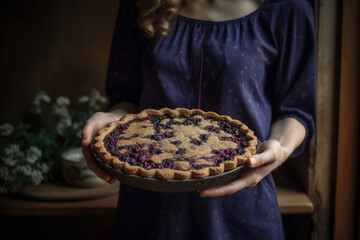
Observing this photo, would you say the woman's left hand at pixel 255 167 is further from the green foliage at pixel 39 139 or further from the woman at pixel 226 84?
the green foliage at pixel 39 139

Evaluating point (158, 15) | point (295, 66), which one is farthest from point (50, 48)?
point (295, 66)

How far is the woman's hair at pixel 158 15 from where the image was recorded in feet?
4.50

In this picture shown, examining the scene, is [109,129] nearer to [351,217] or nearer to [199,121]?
[199,121]

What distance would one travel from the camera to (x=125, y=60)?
159 cm

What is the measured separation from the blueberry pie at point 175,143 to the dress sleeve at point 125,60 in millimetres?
276

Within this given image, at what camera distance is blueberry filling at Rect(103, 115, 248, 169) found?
3.68 feet

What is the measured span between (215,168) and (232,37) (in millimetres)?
579

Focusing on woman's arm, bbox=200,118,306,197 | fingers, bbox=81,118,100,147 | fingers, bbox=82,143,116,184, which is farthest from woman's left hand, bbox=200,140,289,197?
fingers, bbox=81,118,100,147

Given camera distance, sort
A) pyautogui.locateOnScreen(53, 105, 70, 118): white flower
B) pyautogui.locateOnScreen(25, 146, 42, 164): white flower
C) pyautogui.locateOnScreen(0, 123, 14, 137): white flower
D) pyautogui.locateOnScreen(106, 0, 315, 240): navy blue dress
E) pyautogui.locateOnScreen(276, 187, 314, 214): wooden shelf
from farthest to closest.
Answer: pyautogui.locateOnScreen(53, 105, 70, 118): white flower
pyautogui.locateOnScreen(0, 123, 14, 137): white flower
pyautogui.locateOnScreen(25, 146, 42, 164): white flower
pyautogui.locateOnScreen(276, 187, 314, 214): wooden shelf
pyautogui.locateOnScreen(106, 0, 315, 240): navy blue dress

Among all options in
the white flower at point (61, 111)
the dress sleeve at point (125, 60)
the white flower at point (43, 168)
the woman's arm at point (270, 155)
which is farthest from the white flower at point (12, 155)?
the woman's arm at point (270, 155)

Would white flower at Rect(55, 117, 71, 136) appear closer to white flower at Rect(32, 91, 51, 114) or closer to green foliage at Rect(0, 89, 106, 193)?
green foliage at Rect(0, 89, 106, 193)

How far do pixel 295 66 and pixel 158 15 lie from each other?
652 millimetres

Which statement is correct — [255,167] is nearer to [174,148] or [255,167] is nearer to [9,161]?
[174,148]

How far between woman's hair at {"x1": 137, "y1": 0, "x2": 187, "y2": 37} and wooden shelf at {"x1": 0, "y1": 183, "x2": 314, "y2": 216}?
45.6 inches
